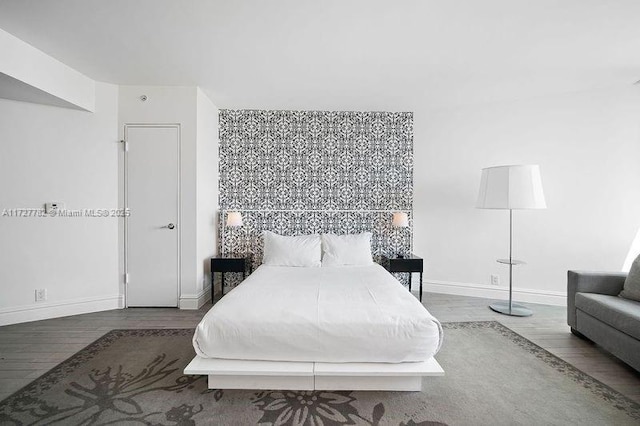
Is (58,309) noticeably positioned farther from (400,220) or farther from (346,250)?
(400,220)

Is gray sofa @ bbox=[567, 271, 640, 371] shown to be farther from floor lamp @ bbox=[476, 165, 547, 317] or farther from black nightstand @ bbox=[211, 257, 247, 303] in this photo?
black nightstand @ bbox=[211, 257, 247, 303]

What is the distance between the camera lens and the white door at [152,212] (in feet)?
11.3

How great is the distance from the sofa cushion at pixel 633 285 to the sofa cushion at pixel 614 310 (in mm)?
47

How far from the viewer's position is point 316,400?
6.06 feet

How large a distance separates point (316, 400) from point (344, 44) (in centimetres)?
274

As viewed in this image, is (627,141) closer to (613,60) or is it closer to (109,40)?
(613,60)

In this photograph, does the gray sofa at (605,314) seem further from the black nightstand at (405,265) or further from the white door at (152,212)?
the white door at (152,212)

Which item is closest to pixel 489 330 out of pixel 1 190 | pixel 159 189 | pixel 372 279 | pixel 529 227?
pixel 372 279

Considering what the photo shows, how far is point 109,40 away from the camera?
8.28ft

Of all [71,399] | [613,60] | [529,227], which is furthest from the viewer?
[529,227]

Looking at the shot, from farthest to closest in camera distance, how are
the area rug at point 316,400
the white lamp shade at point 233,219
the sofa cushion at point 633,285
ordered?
the white lamp shade at point 233,219, the sofa cushion at point 633,285, the area rug at point 316,400

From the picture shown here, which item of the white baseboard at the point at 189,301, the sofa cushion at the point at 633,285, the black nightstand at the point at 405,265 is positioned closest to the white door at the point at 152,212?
the white baseboard at the point at 189,301

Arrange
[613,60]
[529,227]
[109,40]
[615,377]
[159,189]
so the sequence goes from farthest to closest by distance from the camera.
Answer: [529,227] → [159,189] → [613,60] → [109,40] → [615,377]

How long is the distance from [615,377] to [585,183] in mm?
2449
